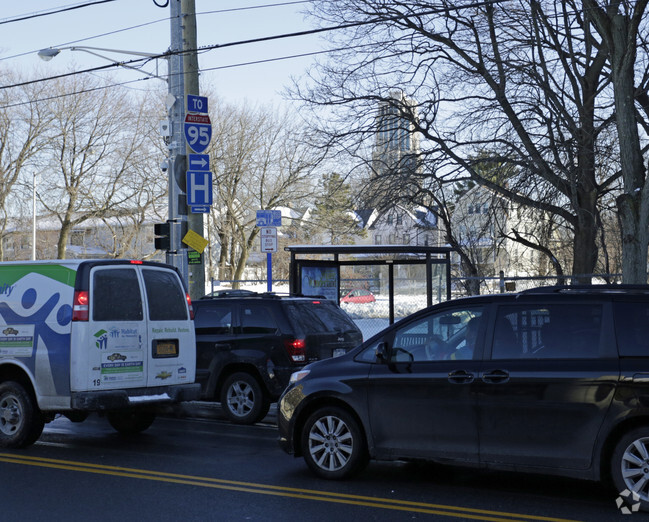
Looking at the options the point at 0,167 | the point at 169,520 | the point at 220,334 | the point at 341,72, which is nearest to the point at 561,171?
the point at 341,72

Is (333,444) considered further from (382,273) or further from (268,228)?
(268,228)

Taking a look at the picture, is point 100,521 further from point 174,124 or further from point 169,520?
point 174,124

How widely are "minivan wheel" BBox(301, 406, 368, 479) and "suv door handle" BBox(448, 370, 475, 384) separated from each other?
1.07 metres

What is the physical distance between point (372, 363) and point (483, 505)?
1.68 meters

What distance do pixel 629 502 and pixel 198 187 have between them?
37.3 feet

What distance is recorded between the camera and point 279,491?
7551 mm

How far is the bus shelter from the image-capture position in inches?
696

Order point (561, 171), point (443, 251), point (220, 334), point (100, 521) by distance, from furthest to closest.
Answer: point (561, 171) → point (443, 251) → point (220, 334) → point (100, 521)

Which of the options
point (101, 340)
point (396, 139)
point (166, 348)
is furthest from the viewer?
point (396, 139)

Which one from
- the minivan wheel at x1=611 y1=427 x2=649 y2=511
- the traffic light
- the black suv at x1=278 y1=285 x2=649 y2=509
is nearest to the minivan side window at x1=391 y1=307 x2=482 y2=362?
the black suv at x1=278 y1=285 x2=649 y2=509

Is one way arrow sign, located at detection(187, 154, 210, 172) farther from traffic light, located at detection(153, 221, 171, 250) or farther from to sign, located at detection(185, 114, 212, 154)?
traffic light, located at detection(153, 221, 171, 250)

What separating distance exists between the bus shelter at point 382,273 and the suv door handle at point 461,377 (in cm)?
1002

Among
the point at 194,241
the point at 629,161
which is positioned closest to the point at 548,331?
the point at 629,161

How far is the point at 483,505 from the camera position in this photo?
274 inches
